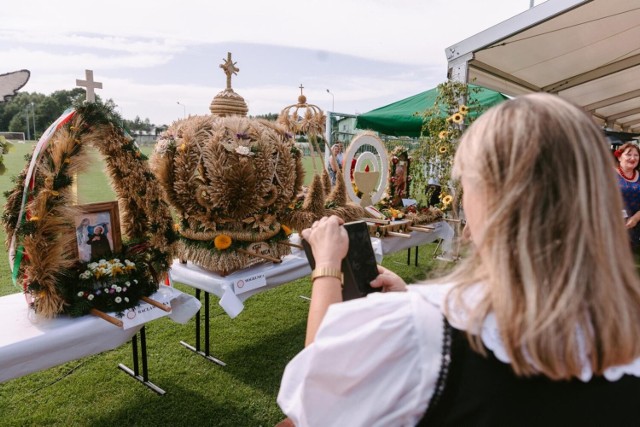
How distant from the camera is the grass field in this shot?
2484 millimetres

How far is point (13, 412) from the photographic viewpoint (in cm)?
251

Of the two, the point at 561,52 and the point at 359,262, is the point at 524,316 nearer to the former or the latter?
the point at 359,262

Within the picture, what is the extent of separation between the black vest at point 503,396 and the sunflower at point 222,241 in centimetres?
217

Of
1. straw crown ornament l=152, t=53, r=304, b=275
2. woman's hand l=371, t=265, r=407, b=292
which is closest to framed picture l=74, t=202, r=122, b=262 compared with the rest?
straw crown ornament l=152, t=53, r=304, b=275

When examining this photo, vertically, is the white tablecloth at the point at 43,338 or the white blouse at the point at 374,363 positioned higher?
the white blouse at the point at 374,363

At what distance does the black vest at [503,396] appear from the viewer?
0.63 metres

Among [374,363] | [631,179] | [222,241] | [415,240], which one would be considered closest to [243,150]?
[222,241]

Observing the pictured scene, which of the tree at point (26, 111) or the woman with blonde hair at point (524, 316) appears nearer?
the woman with blonde hair at point (524, 316)

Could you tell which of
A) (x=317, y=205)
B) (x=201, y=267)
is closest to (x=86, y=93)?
(x=201, y=267)

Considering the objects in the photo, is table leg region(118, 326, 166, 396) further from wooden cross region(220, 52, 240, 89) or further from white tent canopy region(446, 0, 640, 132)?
white tent canopy region(446, 0, 640, 132)

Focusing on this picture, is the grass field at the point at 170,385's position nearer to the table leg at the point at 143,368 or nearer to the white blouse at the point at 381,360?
the table leg at the point at 143,368

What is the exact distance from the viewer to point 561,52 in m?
5.95

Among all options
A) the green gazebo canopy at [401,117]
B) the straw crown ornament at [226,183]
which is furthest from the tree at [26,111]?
the straw crown ornament at [226,183]

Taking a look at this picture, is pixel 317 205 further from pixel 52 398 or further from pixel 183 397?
pixel 52 398
